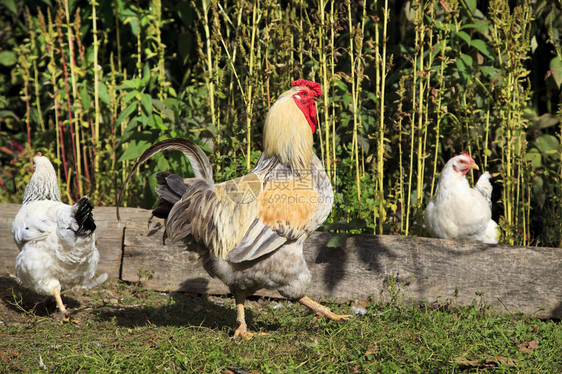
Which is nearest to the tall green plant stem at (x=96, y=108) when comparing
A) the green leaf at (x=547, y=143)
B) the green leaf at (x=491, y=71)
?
the green leaf at (x=491, y=71)

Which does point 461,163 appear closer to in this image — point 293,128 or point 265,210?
point 293,128

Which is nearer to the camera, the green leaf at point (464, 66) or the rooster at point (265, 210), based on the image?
the rooster at point (265, 210)

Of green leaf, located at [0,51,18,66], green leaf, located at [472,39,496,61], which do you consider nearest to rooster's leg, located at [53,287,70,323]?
green leaf, located at [0,51,18,66]

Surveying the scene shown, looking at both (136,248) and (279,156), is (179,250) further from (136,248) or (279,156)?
(279,156)

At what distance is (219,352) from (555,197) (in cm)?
324

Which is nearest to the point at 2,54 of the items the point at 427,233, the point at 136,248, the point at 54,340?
the point at 136,248

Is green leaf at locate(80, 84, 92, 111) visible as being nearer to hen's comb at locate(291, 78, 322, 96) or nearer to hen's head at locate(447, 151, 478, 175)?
hen's comb at locate(291, 78, 322, 96)

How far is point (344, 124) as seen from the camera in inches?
195

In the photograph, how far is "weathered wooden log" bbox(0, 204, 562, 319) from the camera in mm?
4316

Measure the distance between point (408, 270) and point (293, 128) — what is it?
5.01 ft

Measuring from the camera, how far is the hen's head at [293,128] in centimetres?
389

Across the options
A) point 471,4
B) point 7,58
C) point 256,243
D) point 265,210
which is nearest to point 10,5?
point 7,58

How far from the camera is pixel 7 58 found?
6.58 meters

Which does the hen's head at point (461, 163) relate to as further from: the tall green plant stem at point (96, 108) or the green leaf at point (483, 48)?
the tall green plant stem at point (96, 108)
